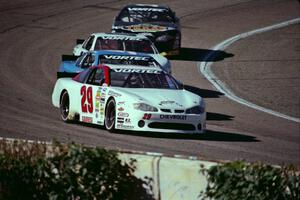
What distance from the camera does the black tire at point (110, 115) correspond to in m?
17.0

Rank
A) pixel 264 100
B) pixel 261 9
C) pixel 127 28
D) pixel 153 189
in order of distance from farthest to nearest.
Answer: pixel 261 9
pixel 127 28
pixel 264 100
pixel 153 189

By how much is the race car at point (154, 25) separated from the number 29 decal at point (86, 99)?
35.7 feet

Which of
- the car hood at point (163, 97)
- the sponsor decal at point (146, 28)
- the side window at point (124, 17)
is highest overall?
the side window at point (124, 17)

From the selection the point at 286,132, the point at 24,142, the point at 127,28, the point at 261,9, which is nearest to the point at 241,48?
the point at 127,28

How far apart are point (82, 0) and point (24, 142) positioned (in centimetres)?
3159

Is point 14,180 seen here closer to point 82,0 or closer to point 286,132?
point 286,132

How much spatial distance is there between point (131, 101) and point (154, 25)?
12.7 meters

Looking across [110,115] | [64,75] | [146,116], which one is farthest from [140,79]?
[64,75]

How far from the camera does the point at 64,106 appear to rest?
18.7m

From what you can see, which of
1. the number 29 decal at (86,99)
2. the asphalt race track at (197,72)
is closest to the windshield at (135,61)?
the asphalt race track at (197,72)

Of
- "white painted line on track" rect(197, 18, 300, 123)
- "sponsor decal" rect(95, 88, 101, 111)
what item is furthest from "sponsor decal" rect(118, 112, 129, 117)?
"white painted line on track" rect(197, 18, 300, 123)

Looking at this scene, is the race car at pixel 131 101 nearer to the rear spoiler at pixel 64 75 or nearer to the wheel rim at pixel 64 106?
the wheel rim at pixel 64 106

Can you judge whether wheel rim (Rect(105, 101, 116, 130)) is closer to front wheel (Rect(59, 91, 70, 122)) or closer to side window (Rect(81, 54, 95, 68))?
front wheel (Rect(59, 91, 70, 122))

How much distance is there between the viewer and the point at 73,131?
17.2 metres
